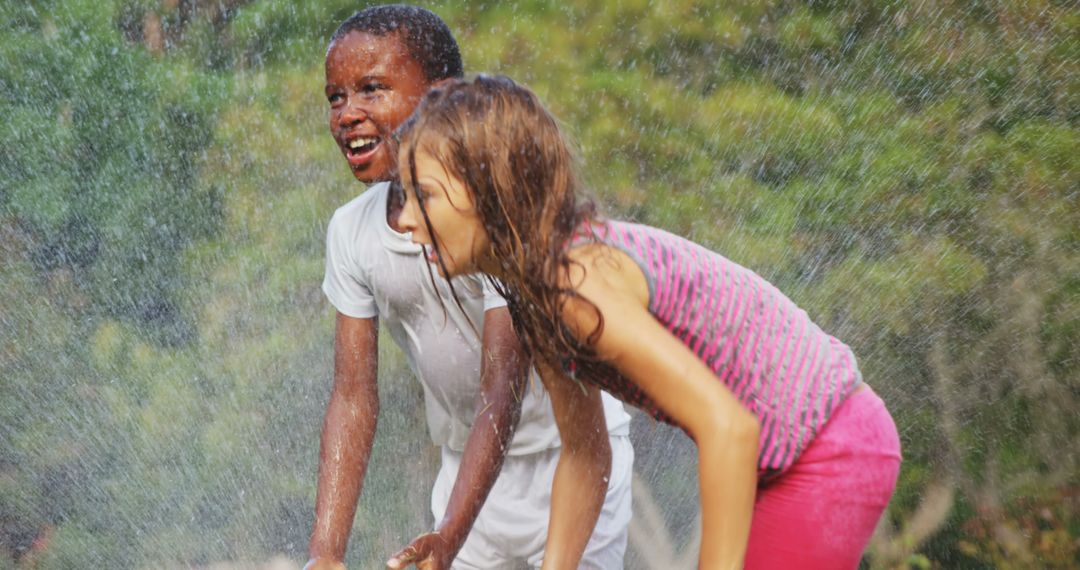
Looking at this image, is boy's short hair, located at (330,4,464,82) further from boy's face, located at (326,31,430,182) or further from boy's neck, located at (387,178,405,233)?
boy's neck, located at (387,178,405,233)

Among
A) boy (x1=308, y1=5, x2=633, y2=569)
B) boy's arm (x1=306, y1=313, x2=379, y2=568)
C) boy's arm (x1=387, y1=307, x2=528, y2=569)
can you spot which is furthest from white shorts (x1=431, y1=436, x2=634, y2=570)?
boy's arm (x1=387, y1=307, x2=528, y2=569)

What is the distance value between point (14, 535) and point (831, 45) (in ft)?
12.5

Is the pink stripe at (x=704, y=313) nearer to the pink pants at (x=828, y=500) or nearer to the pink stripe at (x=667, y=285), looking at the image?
the pink stripe at (x=667, y=285)

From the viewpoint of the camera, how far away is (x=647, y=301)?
1741mm

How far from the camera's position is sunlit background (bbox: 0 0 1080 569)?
178 inches

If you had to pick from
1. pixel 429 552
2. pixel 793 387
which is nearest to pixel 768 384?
pixel 793 387

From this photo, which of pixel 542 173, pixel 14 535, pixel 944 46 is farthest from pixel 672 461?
pixel 542 173

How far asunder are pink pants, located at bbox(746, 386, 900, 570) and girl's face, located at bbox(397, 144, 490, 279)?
532mm

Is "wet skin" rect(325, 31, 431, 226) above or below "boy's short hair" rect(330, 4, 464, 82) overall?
below

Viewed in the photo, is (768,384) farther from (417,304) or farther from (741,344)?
(417,304)

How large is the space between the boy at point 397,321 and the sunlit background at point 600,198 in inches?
77.3

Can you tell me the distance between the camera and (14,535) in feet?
17.8

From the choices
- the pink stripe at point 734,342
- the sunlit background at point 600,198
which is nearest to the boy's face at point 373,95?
the pink stripe at point 734,342

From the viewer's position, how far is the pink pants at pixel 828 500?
1.77 metres
